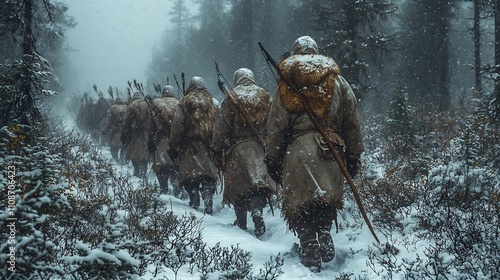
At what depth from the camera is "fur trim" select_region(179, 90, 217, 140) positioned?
7.84 metres

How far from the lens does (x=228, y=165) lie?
21.5 ft

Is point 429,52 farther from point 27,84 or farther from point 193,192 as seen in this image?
point 27,84

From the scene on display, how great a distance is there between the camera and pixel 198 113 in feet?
25.7

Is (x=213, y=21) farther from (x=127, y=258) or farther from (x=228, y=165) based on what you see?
(x=127, y=258)

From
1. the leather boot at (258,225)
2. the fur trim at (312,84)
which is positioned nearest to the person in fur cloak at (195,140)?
the leather boot at (258,225)

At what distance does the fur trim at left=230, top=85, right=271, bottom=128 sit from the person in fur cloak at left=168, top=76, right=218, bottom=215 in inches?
61.4

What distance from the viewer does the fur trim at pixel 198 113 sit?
25.7 ft

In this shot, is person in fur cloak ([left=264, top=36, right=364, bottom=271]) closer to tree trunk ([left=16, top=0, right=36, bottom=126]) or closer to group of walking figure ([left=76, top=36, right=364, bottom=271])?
group of walking figure ([left=76, top=36, right=364, bottom=271])

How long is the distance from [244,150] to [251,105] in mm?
679

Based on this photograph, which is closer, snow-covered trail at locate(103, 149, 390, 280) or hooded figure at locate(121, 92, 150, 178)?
snow-covered trail at locate(103, 149, 390, 280)

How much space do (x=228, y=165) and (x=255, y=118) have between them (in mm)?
832

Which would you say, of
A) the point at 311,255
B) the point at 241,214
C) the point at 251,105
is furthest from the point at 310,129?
the point at 241,214

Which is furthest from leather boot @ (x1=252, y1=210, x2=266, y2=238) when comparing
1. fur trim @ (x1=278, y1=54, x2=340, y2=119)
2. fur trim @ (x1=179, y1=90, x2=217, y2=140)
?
fur trim @ (x1=179, y1=90, x2=217, y2=140)

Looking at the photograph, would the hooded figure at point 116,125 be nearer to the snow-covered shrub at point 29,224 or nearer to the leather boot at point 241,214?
the leather boot at point 241,214
